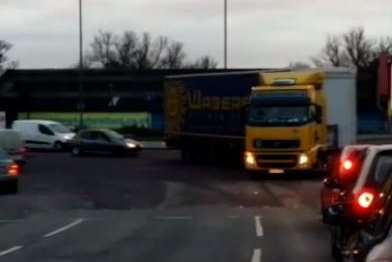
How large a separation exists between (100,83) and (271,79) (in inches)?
1960

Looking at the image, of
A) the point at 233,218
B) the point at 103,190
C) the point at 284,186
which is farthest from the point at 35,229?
the point at 284,186

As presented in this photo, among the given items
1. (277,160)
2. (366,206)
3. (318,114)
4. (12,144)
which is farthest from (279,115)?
(366,206)

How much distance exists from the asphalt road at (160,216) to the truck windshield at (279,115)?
2.00 meters

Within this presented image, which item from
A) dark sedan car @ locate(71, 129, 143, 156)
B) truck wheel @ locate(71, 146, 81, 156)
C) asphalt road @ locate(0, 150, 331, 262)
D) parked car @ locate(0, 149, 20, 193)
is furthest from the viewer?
truck wheel @ locate(71, 146, 81, 156)

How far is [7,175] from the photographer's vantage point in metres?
36.7

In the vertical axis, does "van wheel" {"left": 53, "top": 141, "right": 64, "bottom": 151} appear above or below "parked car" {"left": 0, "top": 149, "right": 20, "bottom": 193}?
below

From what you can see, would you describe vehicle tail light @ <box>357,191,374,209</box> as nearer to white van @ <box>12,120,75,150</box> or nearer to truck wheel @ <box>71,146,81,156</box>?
truck wheel @ <box>71,146,81,156</box>

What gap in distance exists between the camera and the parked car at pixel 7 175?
36.5 meters

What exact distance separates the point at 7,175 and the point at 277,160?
1088cm

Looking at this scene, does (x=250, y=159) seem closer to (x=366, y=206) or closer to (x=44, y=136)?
(x=44, y=136)

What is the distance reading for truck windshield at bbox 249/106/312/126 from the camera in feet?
141

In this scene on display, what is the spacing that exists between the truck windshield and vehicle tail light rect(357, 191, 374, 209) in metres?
29.8

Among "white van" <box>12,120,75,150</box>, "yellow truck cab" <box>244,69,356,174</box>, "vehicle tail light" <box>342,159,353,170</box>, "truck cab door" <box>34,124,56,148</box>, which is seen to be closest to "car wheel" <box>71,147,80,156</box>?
"white van" <box>12,120,75,150</box>

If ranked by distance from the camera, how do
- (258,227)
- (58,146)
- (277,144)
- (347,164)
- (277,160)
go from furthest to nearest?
(58,146) < (277,160) < (277,144) < (258,227) < (347,164)
